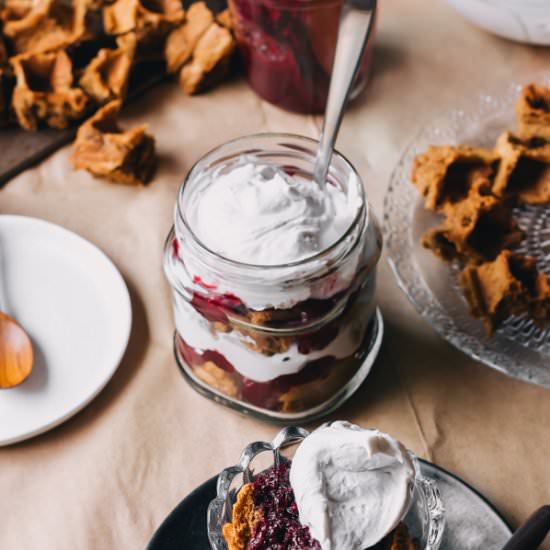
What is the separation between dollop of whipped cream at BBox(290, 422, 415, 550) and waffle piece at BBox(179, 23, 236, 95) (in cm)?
77

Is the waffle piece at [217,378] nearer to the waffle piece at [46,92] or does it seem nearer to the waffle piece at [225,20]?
the waffle piece at [46,92]

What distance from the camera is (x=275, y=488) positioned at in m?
0.90

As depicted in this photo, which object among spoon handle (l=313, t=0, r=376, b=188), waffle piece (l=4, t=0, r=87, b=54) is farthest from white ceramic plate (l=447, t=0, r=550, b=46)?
waffle piece (l=4, t=0, r=87, b=54)

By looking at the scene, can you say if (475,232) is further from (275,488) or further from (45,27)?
(45,27)

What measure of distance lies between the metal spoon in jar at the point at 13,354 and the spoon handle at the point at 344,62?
45 centimetres

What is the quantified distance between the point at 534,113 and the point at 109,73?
682 millimetres

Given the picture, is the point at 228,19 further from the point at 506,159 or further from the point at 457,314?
the point at 457,314

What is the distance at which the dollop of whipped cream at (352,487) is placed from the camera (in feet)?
2.71

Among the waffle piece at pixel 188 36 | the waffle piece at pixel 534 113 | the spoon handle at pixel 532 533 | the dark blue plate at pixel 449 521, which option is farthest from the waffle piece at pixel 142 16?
the spoon handle at pixel 532 533

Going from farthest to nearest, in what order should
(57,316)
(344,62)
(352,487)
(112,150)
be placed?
(112,150) → (57,316) → (344,62) → (352,487)

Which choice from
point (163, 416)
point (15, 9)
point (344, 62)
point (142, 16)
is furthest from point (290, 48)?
point (163, 416)

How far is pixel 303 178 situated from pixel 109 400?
391 mm

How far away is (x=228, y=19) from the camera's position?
1.44 meters

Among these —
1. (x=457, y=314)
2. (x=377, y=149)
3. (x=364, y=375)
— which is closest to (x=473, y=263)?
(x=457, y=314)
